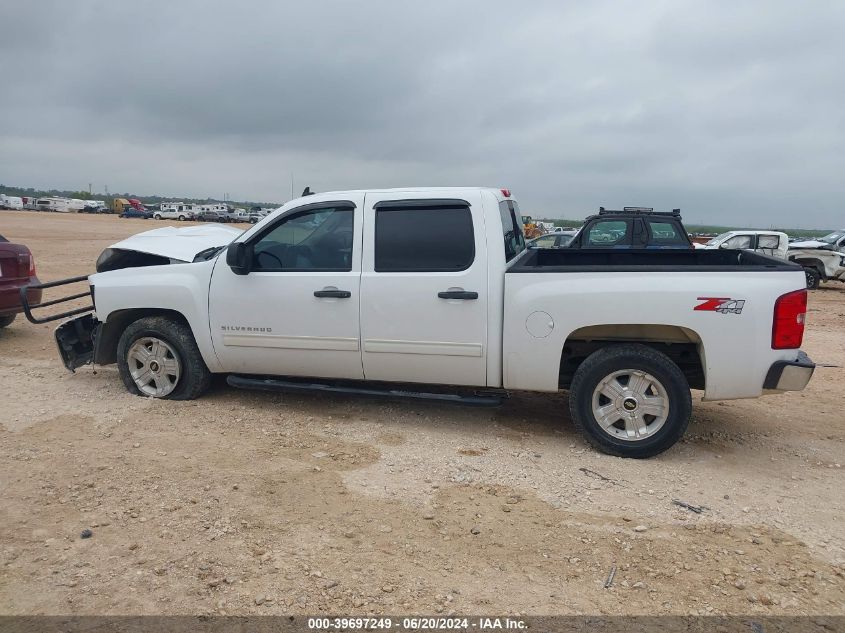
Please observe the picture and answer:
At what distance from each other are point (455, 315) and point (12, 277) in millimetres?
6375

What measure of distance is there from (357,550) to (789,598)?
209cm

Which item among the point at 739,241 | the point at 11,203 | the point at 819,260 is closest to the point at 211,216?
the point at 11,203

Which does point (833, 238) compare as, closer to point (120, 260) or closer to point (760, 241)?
point (760, 241)

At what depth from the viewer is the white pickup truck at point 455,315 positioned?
173 inches

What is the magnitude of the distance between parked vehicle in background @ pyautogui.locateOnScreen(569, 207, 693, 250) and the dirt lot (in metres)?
5.64

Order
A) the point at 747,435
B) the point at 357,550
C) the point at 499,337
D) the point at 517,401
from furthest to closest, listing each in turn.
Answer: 1. the point at 517,401
2. the point at 747,435
3. the point at 499,337
4. the point at 357,550

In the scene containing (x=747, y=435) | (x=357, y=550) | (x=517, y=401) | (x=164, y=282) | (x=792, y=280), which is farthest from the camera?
(x=517, y=401)

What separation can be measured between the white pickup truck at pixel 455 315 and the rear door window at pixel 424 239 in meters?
0.01

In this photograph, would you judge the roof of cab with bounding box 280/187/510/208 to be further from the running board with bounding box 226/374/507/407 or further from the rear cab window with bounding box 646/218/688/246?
the rear cab window with bounding box 646/218/688/246

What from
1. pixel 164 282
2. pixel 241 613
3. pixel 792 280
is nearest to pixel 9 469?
pixel 164 282

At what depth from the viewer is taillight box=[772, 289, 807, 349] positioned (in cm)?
427

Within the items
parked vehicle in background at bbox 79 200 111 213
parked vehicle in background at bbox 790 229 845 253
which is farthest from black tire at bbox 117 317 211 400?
parked vehicle in background at bbox 79 200 111 213

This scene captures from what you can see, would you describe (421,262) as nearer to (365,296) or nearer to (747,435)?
(365,296)

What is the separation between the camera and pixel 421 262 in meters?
4.99
